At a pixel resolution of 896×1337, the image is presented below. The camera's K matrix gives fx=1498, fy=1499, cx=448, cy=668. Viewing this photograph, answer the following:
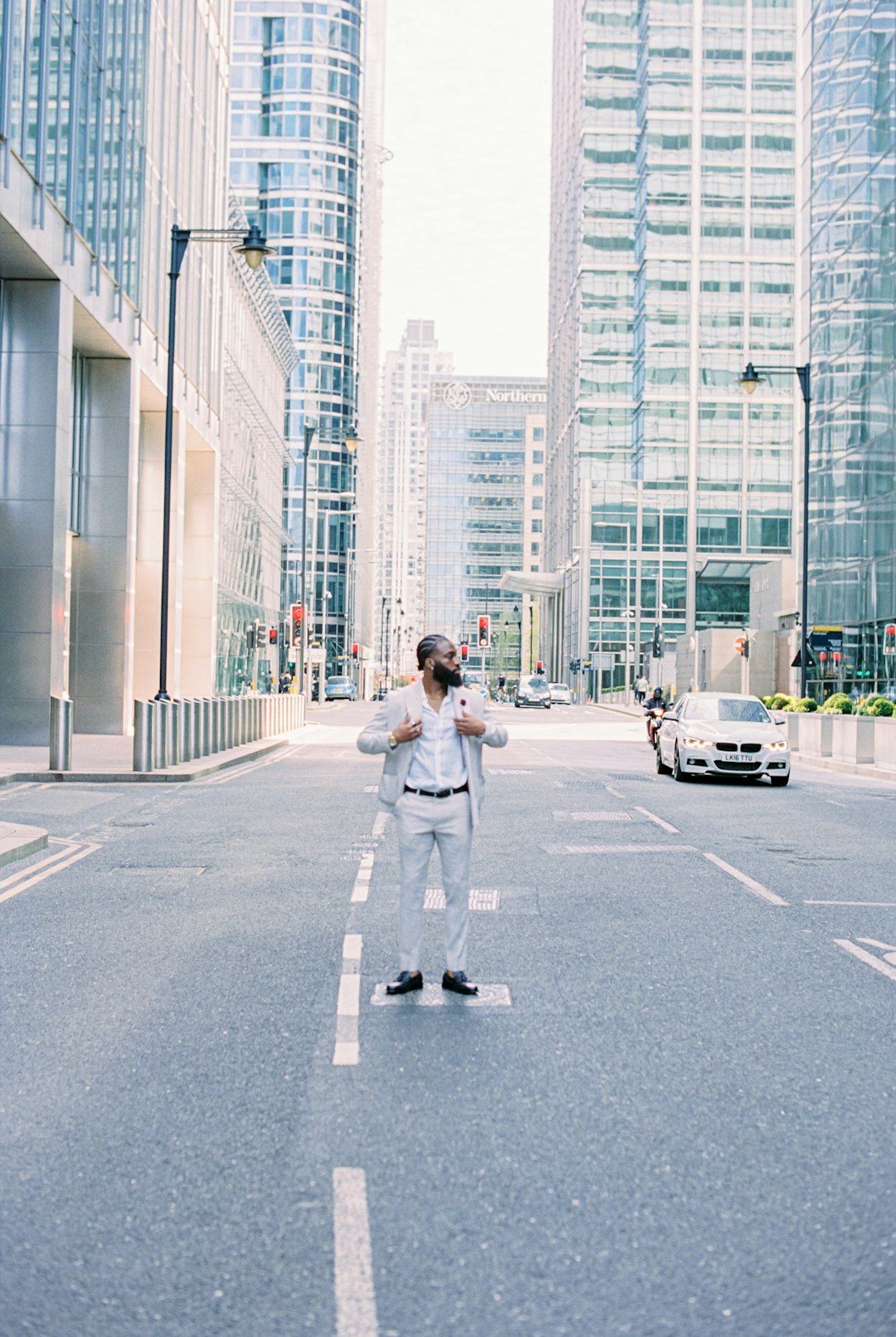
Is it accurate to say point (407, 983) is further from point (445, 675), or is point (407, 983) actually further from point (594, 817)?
point (594, 817)

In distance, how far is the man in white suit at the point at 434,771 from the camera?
7223 mm

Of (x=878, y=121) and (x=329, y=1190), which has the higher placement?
(x=878, y=121)

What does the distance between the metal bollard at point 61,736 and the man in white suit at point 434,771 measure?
15.5 m

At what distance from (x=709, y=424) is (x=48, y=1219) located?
339 feet

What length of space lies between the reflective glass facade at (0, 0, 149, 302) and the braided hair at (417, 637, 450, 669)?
20.9 metres

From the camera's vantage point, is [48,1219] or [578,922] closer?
[48,1219]

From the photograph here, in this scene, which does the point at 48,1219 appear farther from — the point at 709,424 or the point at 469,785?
the point at 709,424

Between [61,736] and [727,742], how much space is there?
10.3 metres

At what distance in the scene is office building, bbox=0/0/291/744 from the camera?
2827cm

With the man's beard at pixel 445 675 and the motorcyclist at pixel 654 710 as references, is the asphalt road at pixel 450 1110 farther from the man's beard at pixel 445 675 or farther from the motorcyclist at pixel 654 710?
the motorcyclist at pixel 654 710

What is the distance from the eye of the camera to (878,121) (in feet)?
164

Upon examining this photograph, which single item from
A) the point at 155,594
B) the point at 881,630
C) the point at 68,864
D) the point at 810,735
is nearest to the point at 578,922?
the point at 68,864

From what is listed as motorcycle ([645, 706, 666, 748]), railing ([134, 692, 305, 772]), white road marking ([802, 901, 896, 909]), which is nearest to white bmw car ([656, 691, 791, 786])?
railing ([134, 692, 305, 772])

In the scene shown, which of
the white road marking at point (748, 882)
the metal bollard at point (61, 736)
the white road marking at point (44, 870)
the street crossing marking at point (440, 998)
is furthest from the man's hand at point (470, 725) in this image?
the metal bollard at point (61, 736)
